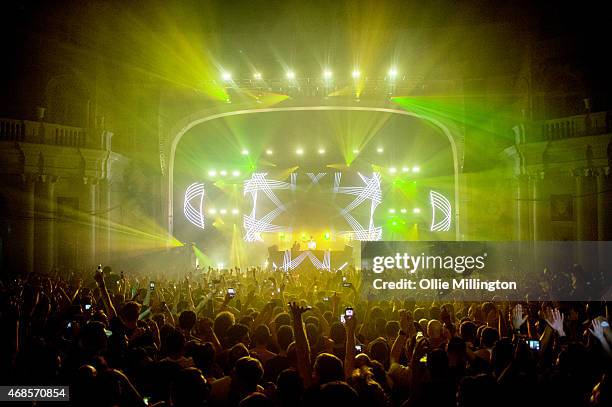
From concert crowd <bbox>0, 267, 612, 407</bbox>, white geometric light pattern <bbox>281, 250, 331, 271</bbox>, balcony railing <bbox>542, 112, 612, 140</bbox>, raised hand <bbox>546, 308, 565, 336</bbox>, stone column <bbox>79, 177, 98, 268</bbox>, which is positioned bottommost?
white geometric light pattern <bbox>281, 250, 331, 271</bbox>

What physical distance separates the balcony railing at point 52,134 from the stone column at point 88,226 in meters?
1.51

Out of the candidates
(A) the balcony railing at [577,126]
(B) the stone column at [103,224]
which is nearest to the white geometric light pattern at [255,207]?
(B) the stone column at [103,224]

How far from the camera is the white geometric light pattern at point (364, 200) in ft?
96.3

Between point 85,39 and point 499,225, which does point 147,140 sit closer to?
point 85,39

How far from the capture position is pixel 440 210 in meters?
26.3

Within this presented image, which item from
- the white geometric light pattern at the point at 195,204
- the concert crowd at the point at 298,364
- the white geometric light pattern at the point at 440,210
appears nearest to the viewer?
the concert crowd at the point at 298,364

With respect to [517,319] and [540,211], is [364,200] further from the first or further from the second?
[517,319]

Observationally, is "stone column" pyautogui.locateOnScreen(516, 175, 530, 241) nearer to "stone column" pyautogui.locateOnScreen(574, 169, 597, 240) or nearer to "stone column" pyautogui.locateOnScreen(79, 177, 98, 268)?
"stone column" pyautogui.locateOnScreen(574, 169, 597, 240)

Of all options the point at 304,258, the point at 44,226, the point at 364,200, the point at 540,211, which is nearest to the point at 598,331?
the point at 540,211

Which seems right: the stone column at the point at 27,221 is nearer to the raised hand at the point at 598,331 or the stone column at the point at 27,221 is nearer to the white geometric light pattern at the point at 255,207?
the white geometric light pattern at the point at 255,207

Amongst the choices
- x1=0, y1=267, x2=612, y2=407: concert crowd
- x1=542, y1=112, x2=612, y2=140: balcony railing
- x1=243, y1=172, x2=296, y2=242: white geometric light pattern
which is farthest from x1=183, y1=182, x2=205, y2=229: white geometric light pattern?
x1=0, y1=267, x2=612, y2=407: concert crowd

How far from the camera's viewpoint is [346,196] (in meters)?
31.7

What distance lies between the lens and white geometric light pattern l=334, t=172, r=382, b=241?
2935 cm

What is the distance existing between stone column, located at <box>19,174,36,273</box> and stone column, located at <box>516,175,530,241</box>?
18.8m
